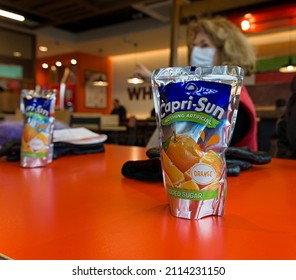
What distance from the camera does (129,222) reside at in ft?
1.38

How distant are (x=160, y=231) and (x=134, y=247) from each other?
0.06 meters

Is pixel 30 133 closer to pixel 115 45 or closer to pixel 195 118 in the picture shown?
pixel 195 118

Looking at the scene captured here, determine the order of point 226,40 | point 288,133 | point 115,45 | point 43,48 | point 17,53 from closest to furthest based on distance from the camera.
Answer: point 288,133
point 226,40
point 17,53
point 115,45
point 43,48

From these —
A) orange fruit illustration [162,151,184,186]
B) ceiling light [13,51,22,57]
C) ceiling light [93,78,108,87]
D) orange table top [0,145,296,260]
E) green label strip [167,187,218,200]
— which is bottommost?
orange table top [0,145,296,260]

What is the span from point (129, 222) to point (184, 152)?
11 centimetres

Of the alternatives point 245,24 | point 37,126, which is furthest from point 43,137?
point 245,24

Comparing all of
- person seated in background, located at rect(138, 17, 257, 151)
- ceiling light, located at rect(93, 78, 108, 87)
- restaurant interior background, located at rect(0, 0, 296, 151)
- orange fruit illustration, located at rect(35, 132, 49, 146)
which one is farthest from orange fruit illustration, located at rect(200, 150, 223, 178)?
ceiling light, located at rect(93, 78, 108, 87)

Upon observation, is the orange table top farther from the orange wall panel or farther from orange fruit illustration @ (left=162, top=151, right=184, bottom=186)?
the orange wall panel

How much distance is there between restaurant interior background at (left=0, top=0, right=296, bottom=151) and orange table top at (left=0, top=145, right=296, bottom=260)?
2254 mm

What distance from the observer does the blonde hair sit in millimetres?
1574

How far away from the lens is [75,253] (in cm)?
32

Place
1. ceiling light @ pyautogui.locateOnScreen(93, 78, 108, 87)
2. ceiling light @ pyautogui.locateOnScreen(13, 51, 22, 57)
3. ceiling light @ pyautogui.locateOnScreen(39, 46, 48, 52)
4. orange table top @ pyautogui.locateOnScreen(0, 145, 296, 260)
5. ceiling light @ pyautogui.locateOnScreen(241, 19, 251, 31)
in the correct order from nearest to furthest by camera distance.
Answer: orange table top @ pyautogui.locateOnScreen(0, 145, 296, 260) → ceiling light @ pyautogui.locateOnScreen(241, 19, 251, 31) → ceiling light @ pyautogui.locateOnScreen(13, 51, 22, 57) → ceiling light @ pyautogui.locateOnScreen(39, 46, 48, 52) → ceiling light @ pyautogui.locateOnScreen(93, 78, 108, 87)

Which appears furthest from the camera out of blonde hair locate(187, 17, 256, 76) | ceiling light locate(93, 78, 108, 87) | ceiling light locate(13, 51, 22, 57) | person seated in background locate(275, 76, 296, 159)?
ceiling light locate(93, 78, 108, 87)
